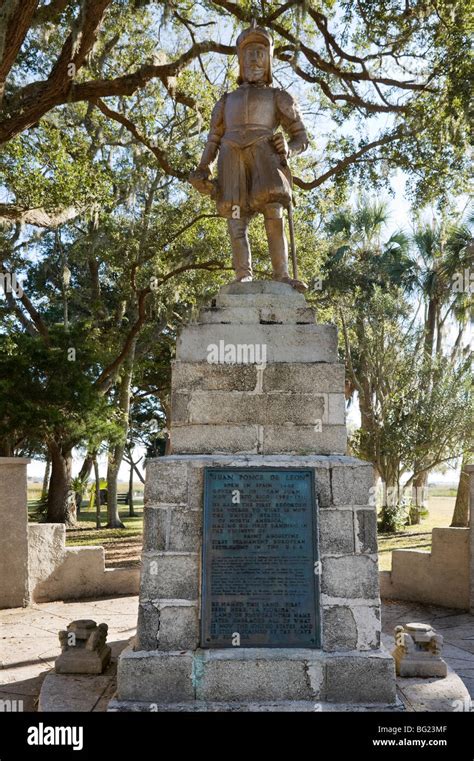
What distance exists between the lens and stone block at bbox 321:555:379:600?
151 inches

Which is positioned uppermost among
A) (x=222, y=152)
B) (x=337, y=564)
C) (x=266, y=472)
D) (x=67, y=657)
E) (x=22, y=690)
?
(x=222, y=152)

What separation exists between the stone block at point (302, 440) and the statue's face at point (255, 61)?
2929 mm

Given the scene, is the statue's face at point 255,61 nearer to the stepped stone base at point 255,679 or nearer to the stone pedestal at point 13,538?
the stepped stone base at point 255,679

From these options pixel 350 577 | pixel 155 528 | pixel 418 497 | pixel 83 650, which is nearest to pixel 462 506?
pixel 418 497

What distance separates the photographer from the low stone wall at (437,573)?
713 cm

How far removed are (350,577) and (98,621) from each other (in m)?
3.67

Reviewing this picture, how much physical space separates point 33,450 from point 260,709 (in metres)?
22.1

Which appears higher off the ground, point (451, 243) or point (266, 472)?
point (451, 243)

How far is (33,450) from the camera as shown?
947 inches

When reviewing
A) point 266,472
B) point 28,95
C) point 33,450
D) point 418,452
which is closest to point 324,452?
point 266,472

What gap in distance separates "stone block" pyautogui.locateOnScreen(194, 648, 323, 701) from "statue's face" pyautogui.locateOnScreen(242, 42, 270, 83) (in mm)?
4362

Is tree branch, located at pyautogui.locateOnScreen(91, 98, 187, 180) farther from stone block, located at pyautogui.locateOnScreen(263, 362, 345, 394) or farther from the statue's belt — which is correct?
stone block, located at pyautogui.locateOnScreen(263, 362, 345, 394)

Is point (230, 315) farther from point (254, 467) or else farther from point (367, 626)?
point (367, 626)
